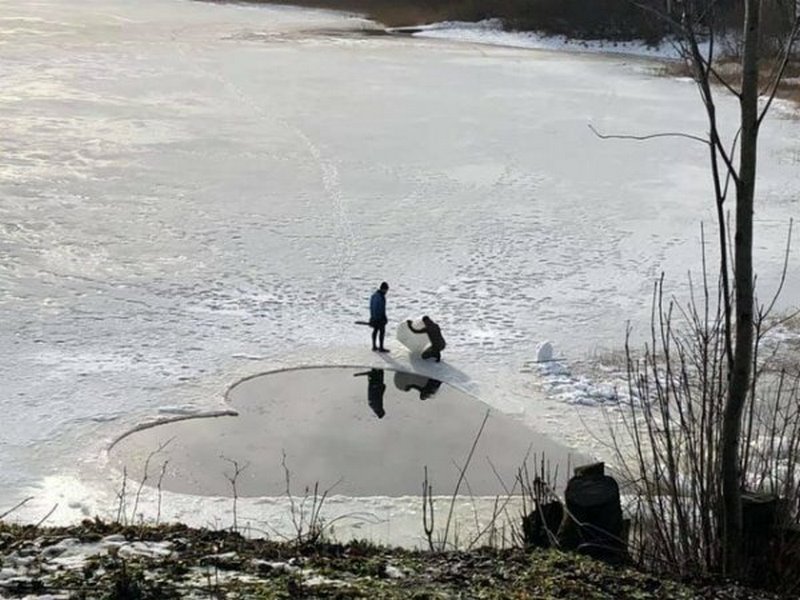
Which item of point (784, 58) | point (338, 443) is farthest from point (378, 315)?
point (784, 58)

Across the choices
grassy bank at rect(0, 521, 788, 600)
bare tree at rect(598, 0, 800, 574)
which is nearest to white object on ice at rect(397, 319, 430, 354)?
grassy bank at rect(0, 521, 788, 600)

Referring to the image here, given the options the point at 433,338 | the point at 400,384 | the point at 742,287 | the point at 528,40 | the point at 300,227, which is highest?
the point at 528,40

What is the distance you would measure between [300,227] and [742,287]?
13.2m

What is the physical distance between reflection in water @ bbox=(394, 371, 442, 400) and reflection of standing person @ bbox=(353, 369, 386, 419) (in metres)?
0.17

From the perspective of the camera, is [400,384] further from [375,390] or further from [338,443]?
[338,443]

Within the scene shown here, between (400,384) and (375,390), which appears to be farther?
(400,384)

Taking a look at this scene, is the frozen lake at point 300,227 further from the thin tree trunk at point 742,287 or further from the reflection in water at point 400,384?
the thin tree trunk at point 742,287

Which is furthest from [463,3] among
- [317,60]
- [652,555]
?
[652,555]

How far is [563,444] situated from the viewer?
962 centimetres

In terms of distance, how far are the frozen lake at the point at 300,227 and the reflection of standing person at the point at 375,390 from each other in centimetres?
38

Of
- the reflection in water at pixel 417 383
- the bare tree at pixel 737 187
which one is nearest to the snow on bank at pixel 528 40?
the reflection in water at pixel 417 383

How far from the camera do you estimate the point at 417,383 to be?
1114 cm

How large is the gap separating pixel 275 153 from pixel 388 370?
1021 cm

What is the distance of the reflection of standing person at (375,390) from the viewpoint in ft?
34.1
